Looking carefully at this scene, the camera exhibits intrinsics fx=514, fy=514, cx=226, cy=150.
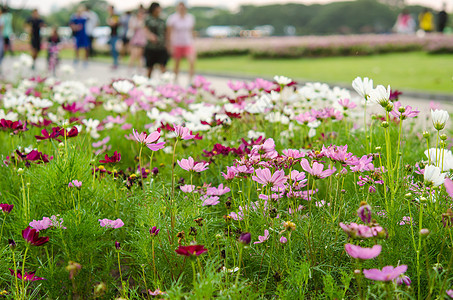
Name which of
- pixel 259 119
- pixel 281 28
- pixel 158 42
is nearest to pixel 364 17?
pixel 281 28

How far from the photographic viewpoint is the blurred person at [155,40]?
34.6 feet

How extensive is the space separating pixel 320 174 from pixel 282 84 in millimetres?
1438

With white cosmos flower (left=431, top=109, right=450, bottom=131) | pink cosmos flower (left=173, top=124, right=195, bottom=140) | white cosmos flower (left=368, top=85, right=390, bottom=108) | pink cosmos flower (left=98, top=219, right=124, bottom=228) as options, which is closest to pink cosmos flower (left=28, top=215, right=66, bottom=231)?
pink cosmos flower (left=98, top=219, right=124, bottom=228)

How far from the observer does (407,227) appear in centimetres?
202

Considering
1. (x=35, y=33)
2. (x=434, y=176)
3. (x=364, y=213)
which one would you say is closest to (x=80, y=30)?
(x=35, y=33)

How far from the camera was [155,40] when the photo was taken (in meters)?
10.6

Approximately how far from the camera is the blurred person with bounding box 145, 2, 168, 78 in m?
10.5

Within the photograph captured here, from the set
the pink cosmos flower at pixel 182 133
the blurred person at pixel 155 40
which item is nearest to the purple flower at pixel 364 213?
the pink cosmos flower at pixel 182 133

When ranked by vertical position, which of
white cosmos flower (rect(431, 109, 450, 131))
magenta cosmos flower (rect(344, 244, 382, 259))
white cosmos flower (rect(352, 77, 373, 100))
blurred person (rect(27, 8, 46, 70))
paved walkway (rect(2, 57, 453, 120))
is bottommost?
paved walkway (rect(2, 57, 453, 120))

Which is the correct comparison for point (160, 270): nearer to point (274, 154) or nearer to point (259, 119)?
point (274, 154)

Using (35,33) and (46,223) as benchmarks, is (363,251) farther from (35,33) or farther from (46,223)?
(35,33)

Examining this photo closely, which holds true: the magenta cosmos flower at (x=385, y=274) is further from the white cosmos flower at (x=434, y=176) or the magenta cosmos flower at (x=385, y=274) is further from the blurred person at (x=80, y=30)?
the blurred person at (x=80, y=30)

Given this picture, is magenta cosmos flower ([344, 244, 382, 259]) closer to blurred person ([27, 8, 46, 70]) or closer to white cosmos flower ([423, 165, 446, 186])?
white cosmos flower ([423, 165, 446, 186])

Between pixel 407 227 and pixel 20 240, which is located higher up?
pixel 407 227
